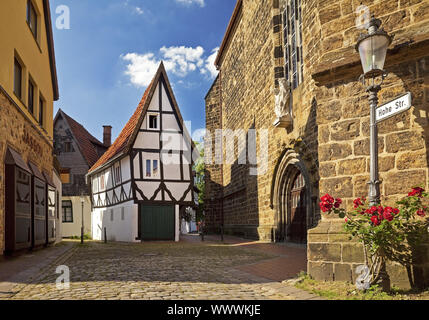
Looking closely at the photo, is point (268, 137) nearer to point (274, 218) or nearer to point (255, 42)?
point (274, 218)

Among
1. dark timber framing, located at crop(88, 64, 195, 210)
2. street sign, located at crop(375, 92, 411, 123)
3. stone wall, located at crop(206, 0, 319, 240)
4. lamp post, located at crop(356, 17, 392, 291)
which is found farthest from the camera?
dark timber framing, located at crop(88, 64, 195, 210)

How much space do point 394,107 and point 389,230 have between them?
1370 mm

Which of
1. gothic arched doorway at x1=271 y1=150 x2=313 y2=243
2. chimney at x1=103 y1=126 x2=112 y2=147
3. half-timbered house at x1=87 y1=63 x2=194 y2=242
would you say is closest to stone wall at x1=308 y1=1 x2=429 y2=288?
gothic arched doorway at x1=271 y1=150 x2=313 y2=243

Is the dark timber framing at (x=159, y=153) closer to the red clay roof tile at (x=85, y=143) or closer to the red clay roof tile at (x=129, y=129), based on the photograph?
the red clay roof tile at (x=129, y=129)

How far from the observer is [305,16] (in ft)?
37.1

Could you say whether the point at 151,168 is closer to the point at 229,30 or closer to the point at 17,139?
the point at 17,139

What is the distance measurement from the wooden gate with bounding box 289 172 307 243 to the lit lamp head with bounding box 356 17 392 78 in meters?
8.36

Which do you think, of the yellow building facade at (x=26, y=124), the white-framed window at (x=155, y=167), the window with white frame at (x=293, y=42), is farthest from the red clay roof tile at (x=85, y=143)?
the window with white frame at (x=293, y=42)

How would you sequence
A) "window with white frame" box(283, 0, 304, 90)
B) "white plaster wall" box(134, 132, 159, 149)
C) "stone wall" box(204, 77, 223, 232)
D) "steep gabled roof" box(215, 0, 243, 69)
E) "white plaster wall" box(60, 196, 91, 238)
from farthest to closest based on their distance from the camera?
"white plaster wall" box(60, 196, 91, 238) → "stone wall" box(204, 77, 223, 232) → "steep gabled roof" box(215, 0, 243, 69) → "white plaster wall" box(134, 132, 159, 149) → "window with white frame" box(283, 0, 304, 90)

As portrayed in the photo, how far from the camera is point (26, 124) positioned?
11203 millimetres

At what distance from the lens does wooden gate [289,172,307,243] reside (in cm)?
1268

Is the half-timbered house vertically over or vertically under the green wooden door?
over

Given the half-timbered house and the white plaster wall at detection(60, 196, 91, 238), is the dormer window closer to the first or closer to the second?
the half-timbered house
